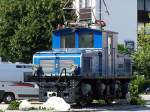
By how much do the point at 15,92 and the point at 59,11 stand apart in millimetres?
7560

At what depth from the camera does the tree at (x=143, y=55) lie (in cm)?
4978

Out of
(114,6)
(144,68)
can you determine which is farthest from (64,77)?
(114,6)

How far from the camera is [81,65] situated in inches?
1118

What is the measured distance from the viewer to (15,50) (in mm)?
40875

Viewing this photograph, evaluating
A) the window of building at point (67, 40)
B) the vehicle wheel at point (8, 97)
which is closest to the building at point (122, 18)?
the vehicle wheel at point (8, 97)

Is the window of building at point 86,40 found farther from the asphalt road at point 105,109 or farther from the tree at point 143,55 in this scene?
the tree at point 143,55

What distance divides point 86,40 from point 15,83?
6850mm

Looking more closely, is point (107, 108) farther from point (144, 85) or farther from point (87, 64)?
point (144, 85)

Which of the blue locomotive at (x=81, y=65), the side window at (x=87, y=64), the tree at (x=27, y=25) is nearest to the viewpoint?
the blue locomotive at (x=81, y=65)

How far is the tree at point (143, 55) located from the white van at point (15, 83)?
51.6 feet

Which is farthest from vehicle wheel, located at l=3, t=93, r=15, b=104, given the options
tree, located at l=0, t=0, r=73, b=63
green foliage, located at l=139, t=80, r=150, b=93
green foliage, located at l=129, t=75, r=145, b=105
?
green foliage, located at l=139, t=80, r=150, b=93

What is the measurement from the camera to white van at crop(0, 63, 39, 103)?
35031 mm

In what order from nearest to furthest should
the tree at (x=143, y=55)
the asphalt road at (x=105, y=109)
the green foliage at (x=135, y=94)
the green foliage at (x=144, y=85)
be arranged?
the asphalt road at (x=105, y=109)
the green foliage at (x=135, y=94)
the tree at (x=143, y=55)
the green foliage at (x=144, y=85)

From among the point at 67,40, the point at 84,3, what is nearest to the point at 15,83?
the point at 67,40
